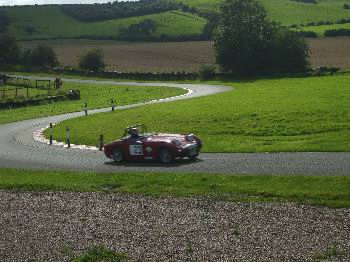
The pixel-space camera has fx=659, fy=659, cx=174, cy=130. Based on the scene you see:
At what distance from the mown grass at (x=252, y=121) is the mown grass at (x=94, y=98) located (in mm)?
8013

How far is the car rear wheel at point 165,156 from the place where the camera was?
26547 mm

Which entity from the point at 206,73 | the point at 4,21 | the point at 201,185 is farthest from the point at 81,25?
the point at 201,185

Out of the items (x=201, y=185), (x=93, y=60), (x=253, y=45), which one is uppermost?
(x=253, y=45)

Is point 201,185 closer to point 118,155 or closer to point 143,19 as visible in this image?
point 118,155

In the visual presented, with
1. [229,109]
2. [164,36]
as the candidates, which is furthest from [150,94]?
[164,36]

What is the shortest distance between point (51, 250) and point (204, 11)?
507 feet

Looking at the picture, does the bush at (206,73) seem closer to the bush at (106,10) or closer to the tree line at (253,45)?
the tree line at (253,45)

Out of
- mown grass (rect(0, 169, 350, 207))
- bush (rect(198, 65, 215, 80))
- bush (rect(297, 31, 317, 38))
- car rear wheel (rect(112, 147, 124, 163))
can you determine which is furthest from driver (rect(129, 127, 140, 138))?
bush (rect(297, 31, 317, 38))

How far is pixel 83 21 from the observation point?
16400 cm

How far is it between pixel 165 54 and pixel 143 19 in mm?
43596

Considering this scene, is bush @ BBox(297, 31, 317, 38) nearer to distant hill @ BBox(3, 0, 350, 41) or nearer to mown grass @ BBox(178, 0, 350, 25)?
distant hill @ BBox(3, 0, 350, 41)

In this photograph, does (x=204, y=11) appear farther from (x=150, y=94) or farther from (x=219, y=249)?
(x=219, y=249)

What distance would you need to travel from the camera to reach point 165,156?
26.7m

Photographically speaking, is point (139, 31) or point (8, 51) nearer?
point (8, 51)
